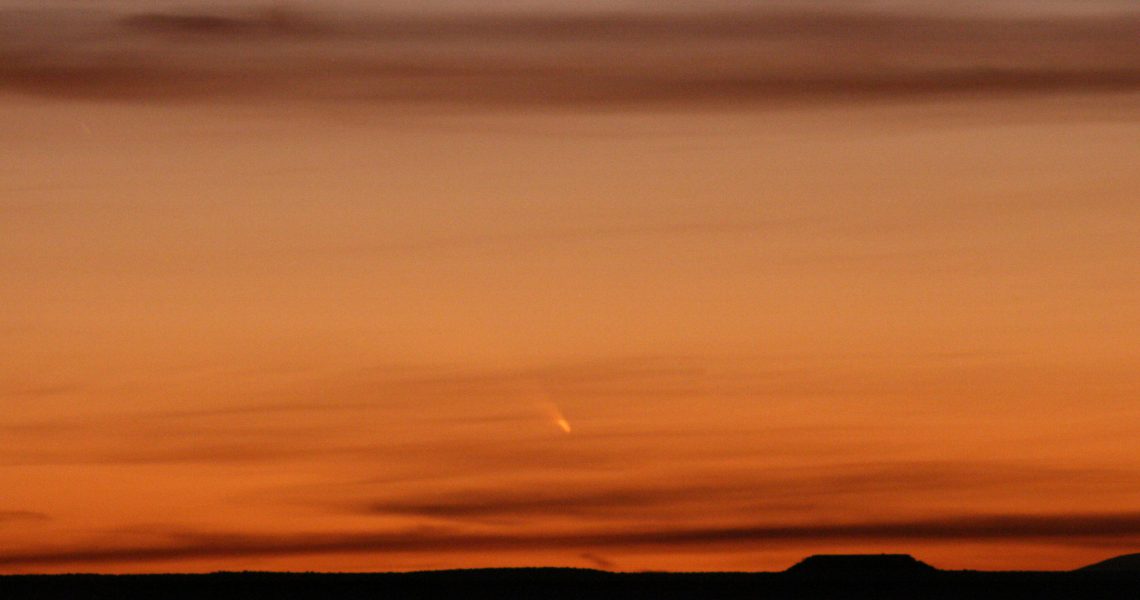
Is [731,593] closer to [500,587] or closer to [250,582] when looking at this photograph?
[500,587]

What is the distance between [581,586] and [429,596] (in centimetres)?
756

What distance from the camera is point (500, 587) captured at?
302 ft

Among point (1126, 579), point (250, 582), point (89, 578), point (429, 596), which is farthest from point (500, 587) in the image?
point (1126, 579)

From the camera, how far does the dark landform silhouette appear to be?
89.6 metres

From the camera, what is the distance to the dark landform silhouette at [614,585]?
294 feet

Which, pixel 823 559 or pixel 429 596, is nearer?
pixel 429 596

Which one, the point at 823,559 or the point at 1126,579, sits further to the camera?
the point at 823,559

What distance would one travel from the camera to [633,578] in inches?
3853

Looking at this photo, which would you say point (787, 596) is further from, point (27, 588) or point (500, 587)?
point (27, 588)

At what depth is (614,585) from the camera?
95.4m

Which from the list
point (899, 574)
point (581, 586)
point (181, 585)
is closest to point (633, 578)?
point (581, 586)

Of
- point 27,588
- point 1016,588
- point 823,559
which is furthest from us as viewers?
point 823,559

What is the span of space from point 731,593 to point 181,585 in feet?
→ 69.4

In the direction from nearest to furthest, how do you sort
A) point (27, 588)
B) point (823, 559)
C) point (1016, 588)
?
point (27, 588)
point (1016, 588)
point (823, 559)
